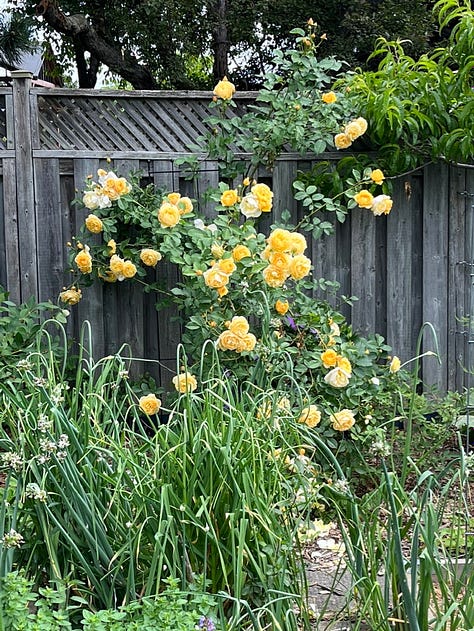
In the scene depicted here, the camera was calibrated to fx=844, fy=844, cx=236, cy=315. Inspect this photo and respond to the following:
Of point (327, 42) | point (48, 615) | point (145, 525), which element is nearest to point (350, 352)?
point (145, 525)

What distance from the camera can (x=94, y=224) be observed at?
389 centimetres

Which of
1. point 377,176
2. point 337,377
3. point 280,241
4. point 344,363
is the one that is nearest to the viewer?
point 337,377

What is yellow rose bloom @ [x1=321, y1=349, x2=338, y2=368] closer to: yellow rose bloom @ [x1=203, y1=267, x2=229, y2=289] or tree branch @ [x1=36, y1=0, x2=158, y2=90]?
yellow rose bloom @ [x1=203, y1=267, x2=229, y2=289]

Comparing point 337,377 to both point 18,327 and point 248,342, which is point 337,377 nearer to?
point 248,342

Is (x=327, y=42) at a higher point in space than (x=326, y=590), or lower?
higher

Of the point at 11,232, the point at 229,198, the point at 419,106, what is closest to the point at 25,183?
the point at 11,232

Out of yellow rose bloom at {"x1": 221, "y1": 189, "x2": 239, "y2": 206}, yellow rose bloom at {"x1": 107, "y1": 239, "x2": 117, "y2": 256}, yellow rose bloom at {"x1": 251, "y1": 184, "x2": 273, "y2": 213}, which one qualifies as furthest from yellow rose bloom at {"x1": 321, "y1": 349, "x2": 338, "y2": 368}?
yellow rose bloom at {"x1": 107, "y1": 239, "x2": 117, "y2": 256}

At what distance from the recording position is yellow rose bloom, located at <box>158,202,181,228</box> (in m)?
3.73

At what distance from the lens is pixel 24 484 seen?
1846 millimetres

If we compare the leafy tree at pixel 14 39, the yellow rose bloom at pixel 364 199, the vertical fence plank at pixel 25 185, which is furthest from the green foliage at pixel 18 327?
the leafy tree at pixel 14 39

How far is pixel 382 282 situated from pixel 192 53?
263 inches

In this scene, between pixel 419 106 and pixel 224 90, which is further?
pixel 419 106

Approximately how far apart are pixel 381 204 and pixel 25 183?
171 cm

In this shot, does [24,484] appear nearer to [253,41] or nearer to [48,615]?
[48,615]
